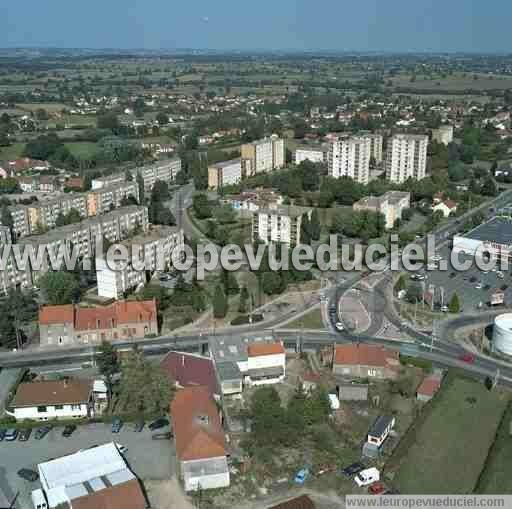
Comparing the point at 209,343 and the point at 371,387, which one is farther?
the point at 209,343

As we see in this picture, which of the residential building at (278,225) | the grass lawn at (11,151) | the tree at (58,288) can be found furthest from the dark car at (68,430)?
the grass lawn at (11,151)

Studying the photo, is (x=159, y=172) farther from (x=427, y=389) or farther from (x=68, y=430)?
(x=427, y=389)

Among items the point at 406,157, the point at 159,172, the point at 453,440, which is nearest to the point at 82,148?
the point at 159,172

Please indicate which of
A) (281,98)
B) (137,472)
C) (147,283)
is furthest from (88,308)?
(281,98)

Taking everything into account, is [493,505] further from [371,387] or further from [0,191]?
[0,191]

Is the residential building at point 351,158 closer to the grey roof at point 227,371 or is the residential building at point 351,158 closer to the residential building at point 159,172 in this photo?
the residential building at point 159,172

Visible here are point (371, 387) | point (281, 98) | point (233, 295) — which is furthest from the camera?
point (281, 98)
